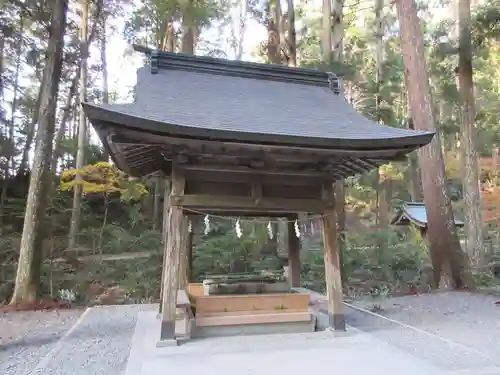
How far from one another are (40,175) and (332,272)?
18.9 feet

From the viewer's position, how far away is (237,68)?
585cm

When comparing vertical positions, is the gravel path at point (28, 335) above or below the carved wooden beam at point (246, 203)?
below

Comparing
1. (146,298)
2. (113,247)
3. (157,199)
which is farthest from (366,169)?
(157,199)

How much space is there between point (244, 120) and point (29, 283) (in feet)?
18.1

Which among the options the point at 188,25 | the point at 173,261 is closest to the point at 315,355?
the point at 173,261

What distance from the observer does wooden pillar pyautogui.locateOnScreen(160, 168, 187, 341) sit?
4.13m

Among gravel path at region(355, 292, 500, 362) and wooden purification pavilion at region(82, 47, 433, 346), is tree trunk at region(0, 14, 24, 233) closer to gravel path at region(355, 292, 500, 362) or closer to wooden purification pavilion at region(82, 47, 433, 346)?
wooden purification pavilion at region(82, 47, 433, 346)

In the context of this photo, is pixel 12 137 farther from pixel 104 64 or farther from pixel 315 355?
pixel 315 355

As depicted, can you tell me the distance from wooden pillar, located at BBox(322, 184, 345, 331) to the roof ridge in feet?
7.15

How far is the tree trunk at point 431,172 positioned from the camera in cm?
795

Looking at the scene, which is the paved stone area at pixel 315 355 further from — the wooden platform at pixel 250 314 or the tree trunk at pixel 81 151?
the tree trunk at pixel 81 151

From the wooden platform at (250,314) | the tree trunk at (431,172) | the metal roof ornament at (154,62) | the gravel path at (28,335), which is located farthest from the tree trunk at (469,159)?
the gravel path at (28,335)

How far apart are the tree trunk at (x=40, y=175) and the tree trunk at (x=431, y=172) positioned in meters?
7.07

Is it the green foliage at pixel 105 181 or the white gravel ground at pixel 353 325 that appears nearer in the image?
the white gravel ground at pixel 353 325
